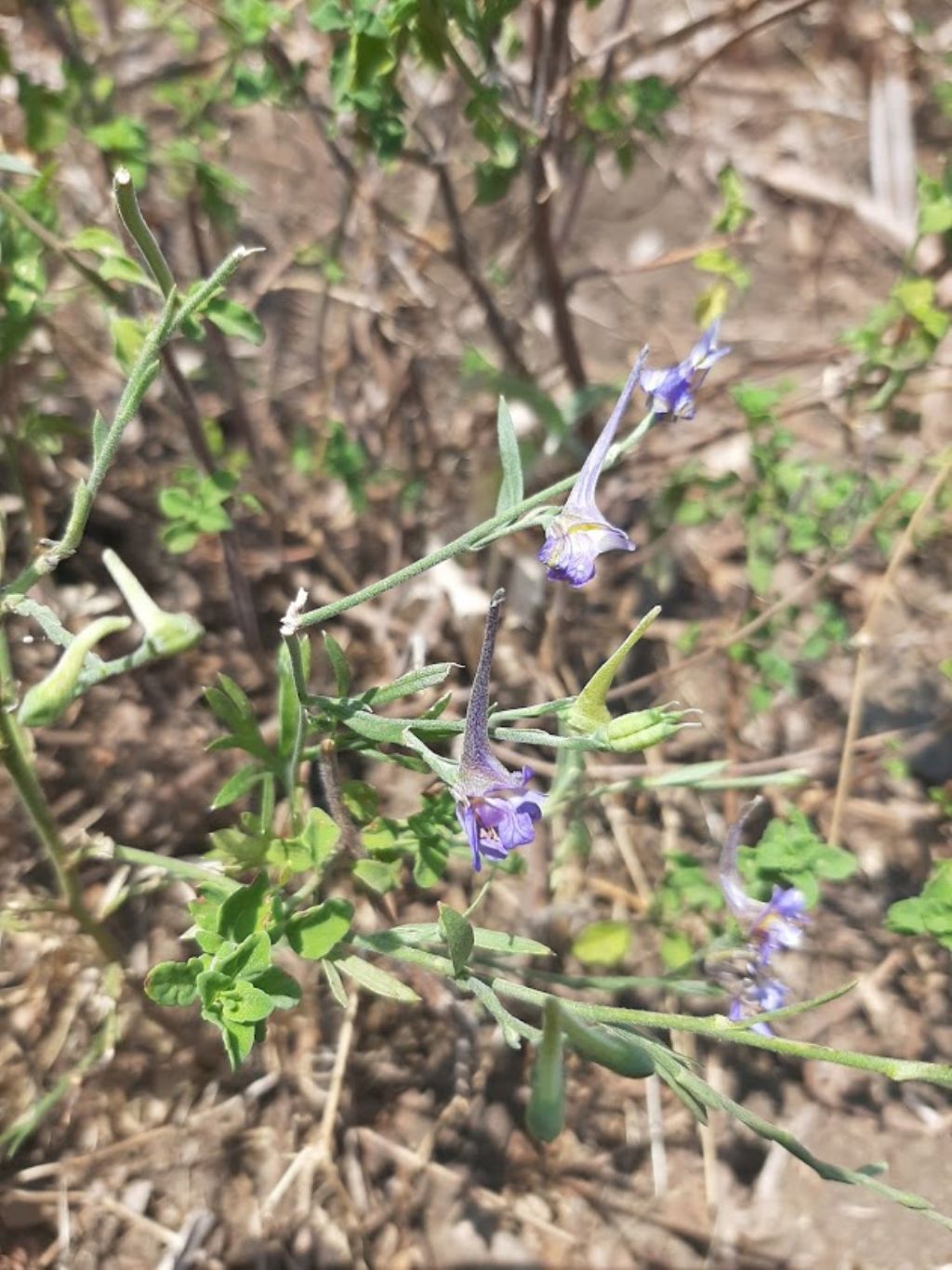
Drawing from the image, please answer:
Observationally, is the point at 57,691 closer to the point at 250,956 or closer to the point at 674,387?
the point at 250,956

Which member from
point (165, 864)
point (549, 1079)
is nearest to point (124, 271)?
point (165, 864)

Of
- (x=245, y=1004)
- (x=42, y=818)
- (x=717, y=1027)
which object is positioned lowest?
(x=717, y=1027)

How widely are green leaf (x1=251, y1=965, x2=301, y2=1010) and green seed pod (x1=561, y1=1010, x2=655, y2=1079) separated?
466 millimetres

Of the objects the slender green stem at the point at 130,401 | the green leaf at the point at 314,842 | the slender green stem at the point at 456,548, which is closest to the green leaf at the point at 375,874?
the green leaf at the point at 314,842

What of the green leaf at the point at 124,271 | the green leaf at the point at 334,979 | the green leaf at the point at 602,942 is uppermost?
the green leaf at the point at 124,271

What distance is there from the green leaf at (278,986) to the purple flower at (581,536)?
0.71 meters

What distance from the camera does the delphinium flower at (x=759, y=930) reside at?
2072 millimetres

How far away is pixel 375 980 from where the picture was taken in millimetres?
1769

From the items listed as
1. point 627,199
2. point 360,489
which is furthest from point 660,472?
point 627,199

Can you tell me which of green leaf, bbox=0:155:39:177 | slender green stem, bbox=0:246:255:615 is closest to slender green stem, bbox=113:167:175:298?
slender green stem, bbox=0:246:255:615

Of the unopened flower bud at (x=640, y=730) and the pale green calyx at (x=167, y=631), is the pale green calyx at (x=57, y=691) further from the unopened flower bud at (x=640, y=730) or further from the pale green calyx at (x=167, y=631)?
the unopened flower bud at (x=640, y=730)

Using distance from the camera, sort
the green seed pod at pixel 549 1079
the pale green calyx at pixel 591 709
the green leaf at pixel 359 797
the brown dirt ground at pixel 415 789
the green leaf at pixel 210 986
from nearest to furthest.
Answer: the green seed pod at pixel 549 1079, the pale green calyx at pixel 591 709, the green leaf at pixel 210 986, the green leaf at pixel 359 797, the brown dirt ground at pixel 415 789

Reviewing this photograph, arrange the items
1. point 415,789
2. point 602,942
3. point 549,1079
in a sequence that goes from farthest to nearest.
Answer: point 415,789, point 602,942, point 549,1079

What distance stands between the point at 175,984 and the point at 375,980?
295 mm
